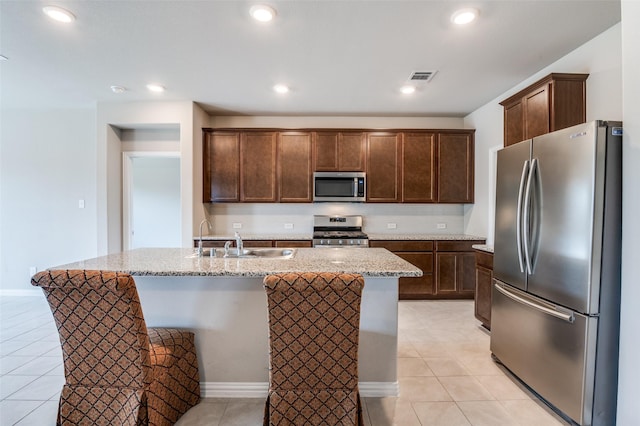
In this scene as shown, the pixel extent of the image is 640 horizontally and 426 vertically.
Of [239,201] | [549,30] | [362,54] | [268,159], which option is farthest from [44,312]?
[549,30]

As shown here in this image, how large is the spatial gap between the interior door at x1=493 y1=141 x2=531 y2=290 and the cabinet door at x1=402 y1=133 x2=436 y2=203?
191 cm

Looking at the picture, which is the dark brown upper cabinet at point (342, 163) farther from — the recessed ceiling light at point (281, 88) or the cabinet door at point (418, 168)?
the recessed ceiling light at point (281, 88)

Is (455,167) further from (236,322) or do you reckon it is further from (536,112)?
(236,322)

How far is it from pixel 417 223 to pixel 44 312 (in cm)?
501

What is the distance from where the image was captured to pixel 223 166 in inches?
173

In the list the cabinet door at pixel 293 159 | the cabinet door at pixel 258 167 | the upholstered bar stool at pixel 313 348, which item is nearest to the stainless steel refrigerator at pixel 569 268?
the upholstered bar stool at pixel 313 348

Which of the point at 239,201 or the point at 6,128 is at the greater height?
the point at 6,128

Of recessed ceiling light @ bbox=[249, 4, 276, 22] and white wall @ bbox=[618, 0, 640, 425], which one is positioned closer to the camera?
white wall @ bbox=[618, 0, 640, 425]

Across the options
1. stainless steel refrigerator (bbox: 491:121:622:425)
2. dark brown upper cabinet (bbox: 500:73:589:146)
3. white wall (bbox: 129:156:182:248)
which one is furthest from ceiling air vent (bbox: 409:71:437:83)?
white wall (bbox: 129:156:182:248)

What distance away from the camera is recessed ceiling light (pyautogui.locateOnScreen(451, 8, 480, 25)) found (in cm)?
211

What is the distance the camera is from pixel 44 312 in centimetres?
372

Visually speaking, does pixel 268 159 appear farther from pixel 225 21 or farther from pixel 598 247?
pixel 598 247

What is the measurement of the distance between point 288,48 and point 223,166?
7.22 feet

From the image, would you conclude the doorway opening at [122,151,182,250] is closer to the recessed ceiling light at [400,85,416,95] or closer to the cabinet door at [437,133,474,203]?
the recessed ceiling light at [400,85,416,95]
